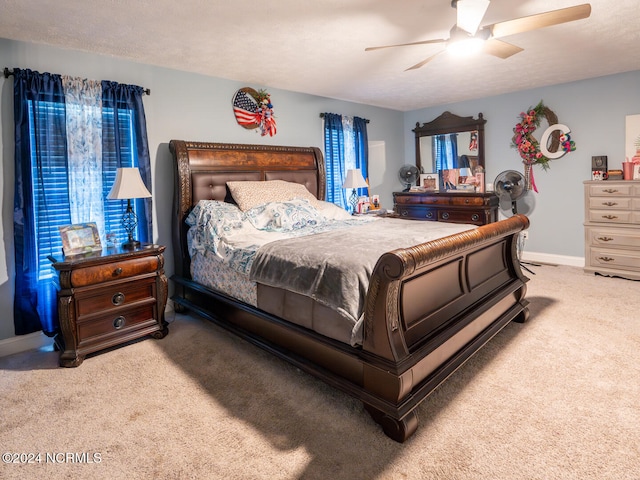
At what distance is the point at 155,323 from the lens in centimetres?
314

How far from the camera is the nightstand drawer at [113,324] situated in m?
2.77

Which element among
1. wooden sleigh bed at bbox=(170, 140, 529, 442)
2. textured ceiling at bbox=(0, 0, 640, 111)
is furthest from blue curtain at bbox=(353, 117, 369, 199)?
wooden sleigh bed at bbox=(170, 140, 529, 442)

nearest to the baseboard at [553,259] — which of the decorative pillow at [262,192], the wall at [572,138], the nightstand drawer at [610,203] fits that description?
the wall at [572,138]

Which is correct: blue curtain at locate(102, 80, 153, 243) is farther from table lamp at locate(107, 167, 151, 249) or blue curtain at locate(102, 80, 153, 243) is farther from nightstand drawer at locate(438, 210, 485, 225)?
nightstand drawer at locate(438, 210, 485, 225)

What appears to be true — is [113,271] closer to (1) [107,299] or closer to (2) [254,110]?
(1) [107,299]

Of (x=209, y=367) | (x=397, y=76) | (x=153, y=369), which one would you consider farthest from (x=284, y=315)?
(x=397, y=76)

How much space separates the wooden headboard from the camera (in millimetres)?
3570

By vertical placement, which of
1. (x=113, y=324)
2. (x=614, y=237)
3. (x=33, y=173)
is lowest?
(x=113, y=324)

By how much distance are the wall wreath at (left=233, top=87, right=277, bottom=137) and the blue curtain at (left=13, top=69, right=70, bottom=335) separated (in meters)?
1.67

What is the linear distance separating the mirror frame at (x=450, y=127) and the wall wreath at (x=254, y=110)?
294 cm

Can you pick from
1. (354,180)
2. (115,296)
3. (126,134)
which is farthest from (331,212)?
(115,296)

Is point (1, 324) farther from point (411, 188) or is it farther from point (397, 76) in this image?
point (411, 188)

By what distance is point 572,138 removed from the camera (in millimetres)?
4918

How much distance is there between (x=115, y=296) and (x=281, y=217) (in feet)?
4.85
